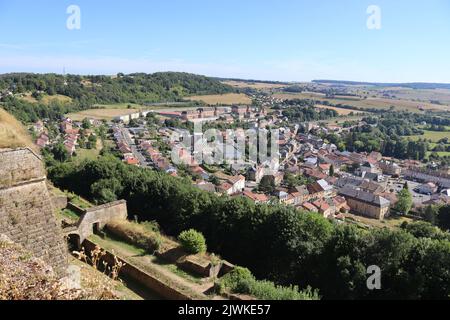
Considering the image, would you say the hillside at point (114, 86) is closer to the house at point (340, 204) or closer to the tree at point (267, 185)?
the tree at point (267, 185)

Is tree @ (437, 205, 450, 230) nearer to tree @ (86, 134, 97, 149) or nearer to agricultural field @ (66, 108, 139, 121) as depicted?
tree @ (86, 134, 97, 149)

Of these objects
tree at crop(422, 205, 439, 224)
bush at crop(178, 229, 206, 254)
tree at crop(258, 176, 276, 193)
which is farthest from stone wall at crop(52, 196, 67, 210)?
tree at crop(422, 205, 439, 224)

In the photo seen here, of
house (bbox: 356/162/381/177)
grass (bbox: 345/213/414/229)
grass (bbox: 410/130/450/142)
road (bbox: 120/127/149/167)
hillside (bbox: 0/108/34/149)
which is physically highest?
hillside (bbox: 0/108/34/149)

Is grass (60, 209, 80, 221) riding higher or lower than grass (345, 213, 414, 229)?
higher

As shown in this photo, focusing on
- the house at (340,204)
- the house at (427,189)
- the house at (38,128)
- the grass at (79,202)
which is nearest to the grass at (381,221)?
the house at (340,204)
